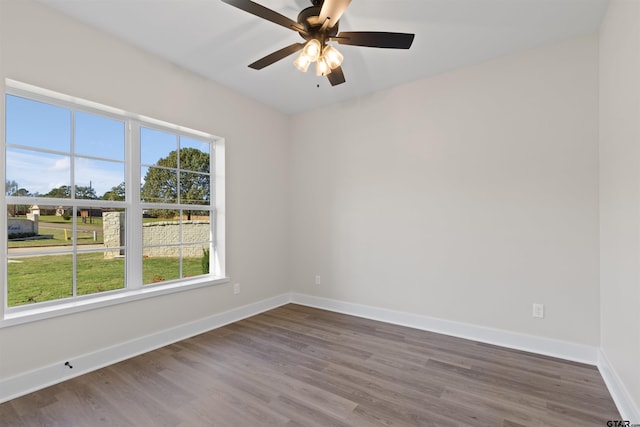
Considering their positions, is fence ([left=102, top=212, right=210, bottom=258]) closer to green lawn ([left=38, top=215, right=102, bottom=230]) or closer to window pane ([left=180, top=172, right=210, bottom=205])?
green lawn ([left=38, top=215, right=102, bottom=230])

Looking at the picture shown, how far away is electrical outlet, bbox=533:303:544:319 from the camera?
2.66 meters

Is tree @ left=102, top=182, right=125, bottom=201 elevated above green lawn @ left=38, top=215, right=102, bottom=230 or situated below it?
above

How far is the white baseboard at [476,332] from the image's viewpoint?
2.53 meters

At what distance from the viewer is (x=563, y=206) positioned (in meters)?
2.58

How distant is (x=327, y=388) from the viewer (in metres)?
2.14

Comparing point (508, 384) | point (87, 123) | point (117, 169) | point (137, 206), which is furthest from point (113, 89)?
point (508, 384)

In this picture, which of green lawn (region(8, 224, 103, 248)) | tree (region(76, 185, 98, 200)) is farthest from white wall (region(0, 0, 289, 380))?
tree (region(76, 185, 98, 200))

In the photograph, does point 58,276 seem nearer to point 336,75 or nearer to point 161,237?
point 161,237

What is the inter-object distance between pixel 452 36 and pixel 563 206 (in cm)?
175

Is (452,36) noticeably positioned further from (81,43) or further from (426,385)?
(81,43)

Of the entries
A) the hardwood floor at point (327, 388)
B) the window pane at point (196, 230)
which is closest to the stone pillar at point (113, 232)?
the window pane at point (196, 230)

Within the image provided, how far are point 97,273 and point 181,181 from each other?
3.83 feet

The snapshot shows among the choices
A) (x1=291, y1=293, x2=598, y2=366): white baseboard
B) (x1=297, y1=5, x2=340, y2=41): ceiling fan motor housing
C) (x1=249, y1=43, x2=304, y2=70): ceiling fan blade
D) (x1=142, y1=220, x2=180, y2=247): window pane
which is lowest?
(x1=291, y1=293, x2=598, y2=366): white baseboard

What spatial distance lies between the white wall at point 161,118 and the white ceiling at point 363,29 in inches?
7.7
